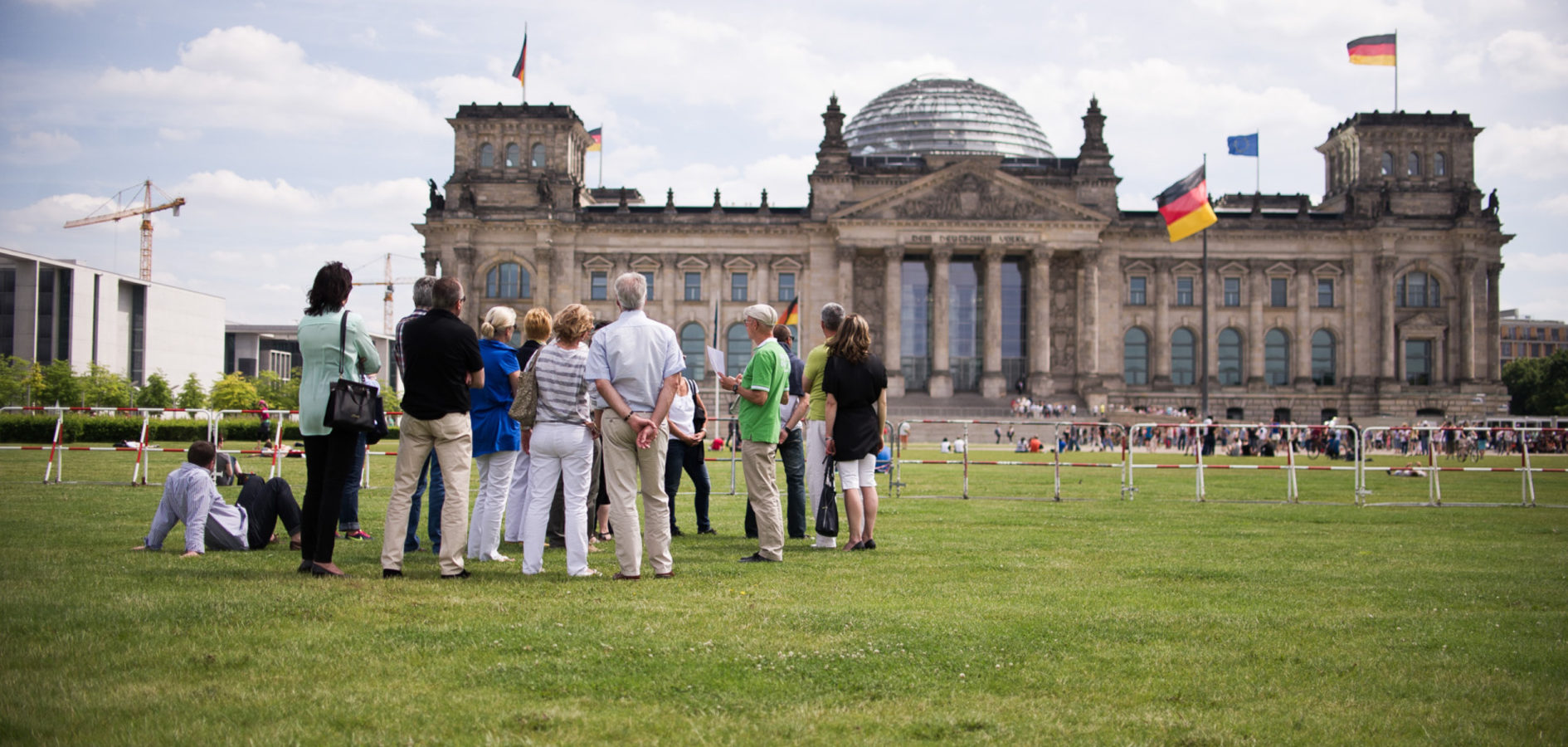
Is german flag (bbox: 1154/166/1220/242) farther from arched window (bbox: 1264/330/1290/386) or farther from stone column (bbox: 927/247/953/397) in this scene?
arched window (bbox: 1264/330/1290/386)

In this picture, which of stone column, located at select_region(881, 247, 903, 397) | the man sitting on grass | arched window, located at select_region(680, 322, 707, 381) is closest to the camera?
the man sitting on grass

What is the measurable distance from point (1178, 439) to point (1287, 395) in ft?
71.0

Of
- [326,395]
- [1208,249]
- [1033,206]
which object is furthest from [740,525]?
[1208,249]

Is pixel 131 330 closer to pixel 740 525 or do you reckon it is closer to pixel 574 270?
pixel 574 270

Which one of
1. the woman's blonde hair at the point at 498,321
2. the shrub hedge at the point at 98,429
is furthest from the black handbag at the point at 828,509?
the shrub hedge at the point at 98,429

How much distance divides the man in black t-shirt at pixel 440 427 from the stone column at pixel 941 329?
2429 inches

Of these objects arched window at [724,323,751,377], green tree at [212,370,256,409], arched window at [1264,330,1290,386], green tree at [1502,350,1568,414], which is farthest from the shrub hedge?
green tree at [1502,350,1568,414]

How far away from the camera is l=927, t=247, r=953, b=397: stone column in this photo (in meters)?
69.8

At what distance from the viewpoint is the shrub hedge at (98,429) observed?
36250 mm

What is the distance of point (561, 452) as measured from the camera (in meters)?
9.25

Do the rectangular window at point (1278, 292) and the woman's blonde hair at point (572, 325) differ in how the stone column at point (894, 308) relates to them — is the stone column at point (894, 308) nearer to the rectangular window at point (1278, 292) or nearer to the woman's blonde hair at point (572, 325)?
the rectangular window at point (1278, 292)

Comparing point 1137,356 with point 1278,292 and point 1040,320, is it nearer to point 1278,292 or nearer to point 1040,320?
point 1040,320

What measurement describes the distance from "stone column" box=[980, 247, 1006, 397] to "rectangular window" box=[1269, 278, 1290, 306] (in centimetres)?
1821

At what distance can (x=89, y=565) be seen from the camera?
8969 millimetres
